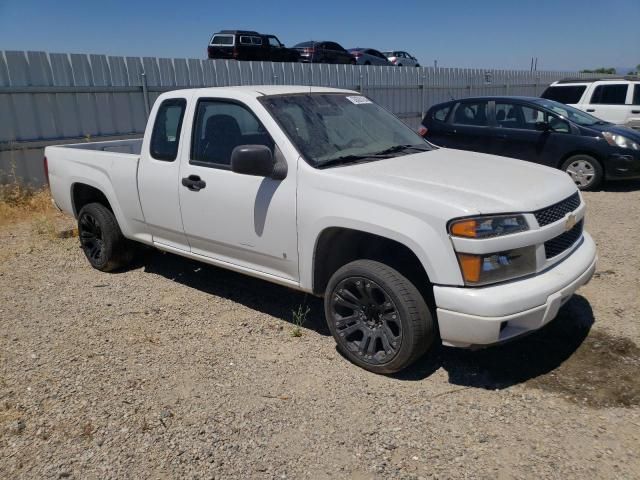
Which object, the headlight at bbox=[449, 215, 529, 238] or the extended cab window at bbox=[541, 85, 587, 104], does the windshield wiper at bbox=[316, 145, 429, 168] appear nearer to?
the headlight at bbox=[449, 215, 529, 238]

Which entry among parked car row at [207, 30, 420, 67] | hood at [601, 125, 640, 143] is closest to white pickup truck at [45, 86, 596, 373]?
hood at [601, 125, 640, 143]

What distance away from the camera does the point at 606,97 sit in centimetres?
1209

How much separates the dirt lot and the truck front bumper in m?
0.45

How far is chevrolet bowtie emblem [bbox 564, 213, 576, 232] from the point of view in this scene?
11.0ft

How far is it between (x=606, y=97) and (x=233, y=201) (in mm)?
11256

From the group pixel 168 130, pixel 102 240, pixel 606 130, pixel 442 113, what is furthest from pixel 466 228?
pixel 442 113

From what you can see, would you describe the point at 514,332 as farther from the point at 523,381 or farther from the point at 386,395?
the point at 386,395

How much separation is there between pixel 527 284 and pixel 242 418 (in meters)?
1.81

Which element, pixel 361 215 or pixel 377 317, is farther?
pixel 377 317

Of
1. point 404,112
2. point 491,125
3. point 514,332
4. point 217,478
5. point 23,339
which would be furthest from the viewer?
point 404,112

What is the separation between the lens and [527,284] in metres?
3.04

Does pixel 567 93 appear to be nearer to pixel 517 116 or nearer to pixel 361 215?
pixel 517 116

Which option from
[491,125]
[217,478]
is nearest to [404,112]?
[491,125]

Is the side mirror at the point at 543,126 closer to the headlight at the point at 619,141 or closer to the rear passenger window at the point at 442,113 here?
the headlight at the point at 619,141
